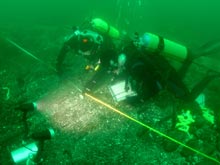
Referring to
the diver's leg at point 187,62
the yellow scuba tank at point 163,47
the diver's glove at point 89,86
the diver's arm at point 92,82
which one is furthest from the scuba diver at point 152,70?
the diver's glove at point 89,86

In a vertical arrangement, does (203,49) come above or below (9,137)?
above

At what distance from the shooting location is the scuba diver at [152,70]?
6.98 meters

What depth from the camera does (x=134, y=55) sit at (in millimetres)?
7016

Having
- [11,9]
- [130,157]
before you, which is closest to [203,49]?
[130,157]

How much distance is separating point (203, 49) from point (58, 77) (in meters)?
5.19

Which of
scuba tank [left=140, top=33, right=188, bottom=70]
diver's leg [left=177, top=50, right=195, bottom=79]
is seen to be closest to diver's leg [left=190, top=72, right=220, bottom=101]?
diver's leg [left=177, top=50, right=195, bottom=79]

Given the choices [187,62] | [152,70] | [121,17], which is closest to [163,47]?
[187,62]

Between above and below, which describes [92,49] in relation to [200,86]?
above

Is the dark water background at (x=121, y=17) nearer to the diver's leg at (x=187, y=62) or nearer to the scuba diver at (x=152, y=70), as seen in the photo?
the diver's leg at (x=187, y=62)

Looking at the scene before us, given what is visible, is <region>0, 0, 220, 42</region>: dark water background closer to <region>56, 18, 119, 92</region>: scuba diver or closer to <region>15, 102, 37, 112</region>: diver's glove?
<region>56, 18, 119, 92</region>: scuba diver

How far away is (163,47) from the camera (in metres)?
7.87

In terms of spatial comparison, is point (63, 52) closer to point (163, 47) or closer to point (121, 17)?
point (163, 47)

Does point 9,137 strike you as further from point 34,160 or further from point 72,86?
point 72,86

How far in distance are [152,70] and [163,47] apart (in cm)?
122
